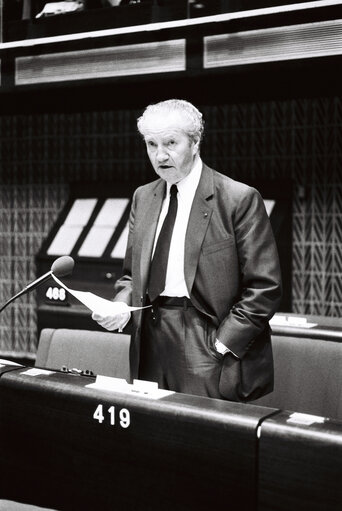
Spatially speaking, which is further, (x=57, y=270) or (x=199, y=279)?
(x=199, y=279)

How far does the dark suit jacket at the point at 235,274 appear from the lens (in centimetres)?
256

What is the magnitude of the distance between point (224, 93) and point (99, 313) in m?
3.48

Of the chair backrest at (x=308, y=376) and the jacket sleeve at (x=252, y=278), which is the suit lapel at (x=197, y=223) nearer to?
the jacket sleeve at (x=252, y=278)

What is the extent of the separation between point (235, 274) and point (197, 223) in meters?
0.22

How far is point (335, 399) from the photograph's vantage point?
3412mm

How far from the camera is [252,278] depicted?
2.58m

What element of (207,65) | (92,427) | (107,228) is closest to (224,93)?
(207,65)

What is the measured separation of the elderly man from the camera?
2.57 metres

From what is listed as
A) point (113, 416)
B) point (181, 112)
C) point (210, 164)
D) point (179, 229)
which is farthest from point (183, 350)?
point (210, 164)

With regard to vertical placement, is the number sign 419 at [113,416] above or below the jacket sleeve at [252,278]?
below

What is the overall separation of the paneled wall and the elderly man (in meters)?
3.16

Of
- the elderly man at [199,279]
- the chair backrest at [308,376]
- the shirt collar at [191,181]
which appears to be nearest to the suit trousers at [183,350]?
the elderly man at [199,279]

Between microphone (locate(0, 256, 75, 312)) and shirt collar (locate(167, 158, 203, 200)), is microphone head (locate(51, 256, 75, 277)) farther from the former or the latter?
shirt collar (locate(167, 158, 203, 200))

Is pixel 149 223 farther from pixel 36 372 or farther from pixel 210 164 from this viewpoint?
pixel 210 164
